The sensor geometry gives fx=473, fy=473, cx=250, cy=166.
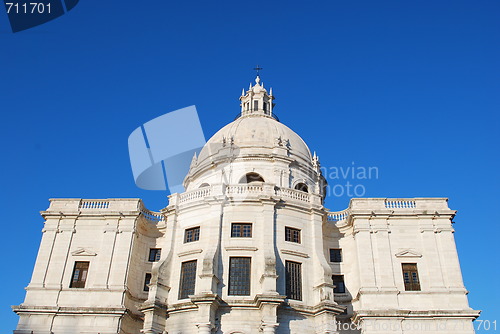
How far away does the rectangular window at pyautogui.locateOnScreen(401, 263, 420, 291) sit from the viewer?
3288cm

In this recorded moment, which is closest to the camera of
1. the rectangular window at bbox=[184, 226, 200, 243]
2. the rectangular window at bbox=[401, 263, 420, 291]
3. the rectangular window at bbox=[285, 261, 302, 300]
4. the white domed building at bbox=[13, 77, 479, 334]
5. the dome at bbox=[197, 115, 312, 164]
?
the white domed building at bbox=[13, 77, 479, 334]

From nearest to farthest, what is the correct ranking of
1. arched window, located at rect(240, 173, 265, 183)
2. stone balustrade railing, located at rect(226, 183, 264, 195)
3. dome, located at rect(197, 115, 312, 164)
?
stone balustrade railing, located at rect(226, 183, 264, 195)
arched window, located at rect(240, 173, 265, 183)
dome, located at rect(197, 115, 312, 164)

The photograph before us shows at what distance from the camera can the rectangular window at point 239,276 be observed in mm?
30719

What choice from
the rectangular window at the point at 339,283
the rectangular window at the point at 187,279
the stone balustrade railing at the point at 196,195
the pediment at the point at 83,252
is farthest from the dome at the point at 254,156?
the pediment at the point at 83,252

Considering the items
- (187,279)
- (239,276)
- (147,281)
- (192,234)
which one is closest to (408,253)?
(239,276)

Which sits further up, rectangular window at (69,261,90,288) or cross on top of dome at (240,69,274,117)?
cross on top of dome at (240,69,274,117)

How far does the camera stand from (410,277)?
33250mm

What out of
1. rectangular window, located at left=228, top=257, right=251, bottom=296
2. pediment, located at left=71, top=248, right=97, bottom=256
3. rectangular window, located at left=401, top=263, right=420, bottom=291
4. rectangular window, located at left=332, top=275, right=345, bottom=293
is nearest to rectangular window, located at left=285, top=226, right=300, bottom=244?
rectangular window, located at left=228, top=257, right=251, bottom=296

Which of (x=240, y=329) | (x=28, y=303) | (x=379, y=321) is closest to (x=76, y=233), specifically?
(x=28, y=303)

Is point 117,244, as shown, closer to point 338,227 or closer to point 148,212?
point 148,212

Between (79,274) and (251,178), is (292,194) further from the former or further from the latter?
(79,274)

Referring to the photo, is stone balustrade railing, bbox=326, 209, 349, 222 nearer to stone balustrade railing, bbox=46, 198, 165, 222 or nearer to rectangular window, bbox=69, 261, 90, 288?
stone balustrade railing, bbox=46, 198, 165, 222

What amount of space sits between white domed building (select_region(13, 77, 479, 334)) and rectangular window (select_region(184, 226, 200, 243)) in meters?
0.07

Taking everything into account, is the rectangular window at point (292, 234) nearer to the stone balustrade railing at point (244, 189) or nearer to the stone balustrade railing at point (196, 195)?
the stone balustrade railing at point (244, 189)
